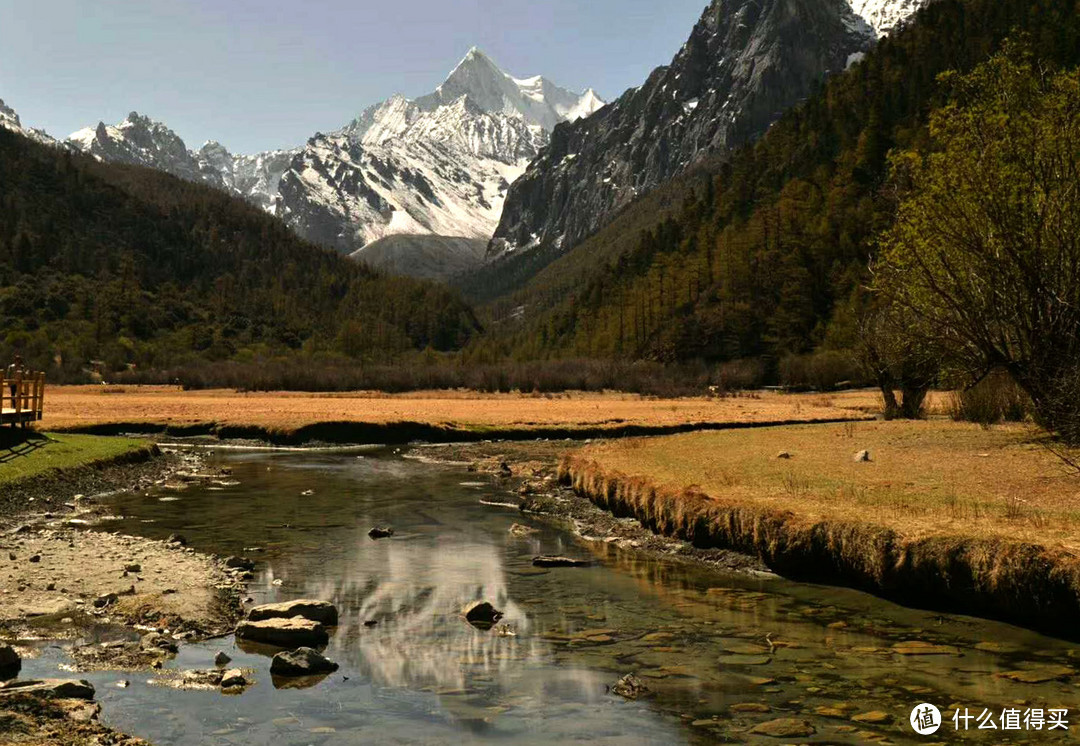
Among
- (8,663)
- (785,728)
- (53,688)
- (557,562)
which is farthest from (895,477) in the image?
(8,663)

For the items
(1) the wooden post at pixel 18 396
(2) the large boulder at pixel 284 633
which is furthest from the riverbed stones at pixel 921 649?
(1) the wooden post at pixel 18 396

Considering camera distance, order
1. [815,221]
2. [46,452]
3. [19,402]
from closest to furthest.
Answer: [46,452], [19,402], [815,221]

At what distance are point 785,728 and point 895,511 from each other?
1045 centimetres

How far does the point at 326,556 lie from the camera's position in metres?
23.1

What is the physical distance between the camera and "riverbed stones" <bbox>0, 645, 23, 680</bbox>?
1252cm

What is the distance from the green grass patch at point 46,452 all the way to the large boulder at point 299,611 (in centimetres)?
1938

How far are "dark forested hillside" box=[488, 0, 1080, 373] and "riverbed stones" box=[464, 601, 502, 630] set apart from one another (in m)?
104

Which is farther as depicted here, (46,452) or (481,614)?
(46,452)

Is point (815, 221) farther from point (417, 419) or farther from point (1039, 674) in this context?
point (1039, 674)

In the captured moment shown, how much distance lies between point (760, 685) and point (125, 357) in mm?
192158

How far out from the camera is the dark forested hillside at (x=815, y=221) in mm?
141750

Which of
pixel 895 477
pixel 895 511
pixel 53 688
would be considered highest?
pixel 895 477

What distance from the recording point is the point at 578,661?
560 inches

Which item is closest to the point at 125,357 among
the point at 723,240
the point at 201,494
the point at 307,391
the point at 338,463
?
the point at 307,391
